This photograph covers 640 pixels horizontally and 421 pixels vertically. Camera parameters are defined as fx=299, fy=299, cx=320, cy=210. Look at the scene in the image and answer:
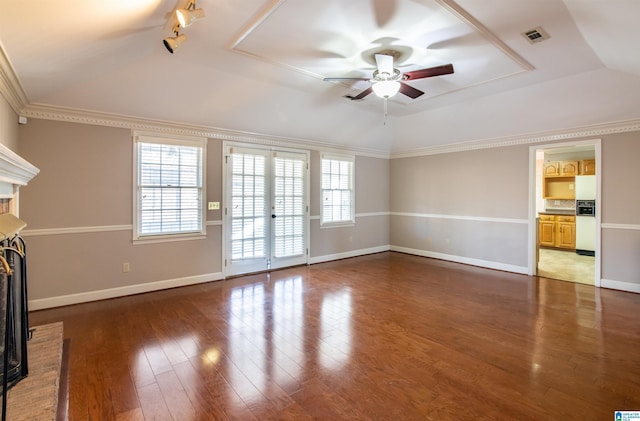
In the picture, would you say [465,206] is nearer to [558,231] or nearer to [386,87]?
[558,231]

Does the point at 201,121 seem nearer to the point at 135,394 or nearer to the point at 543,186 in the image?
the point at 135,394

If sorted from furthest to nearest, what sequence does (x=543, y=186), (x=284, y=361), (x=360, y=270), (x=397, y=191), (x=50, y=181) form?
1. (x=543, y=186)
2. (x=397, y=191)
3. (x=360, y=270)
4. (x=50, y=181)
5. (x=284, y=361)

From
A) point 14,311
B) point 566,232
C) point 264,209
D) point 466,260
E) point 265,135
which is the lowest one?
point 466,260

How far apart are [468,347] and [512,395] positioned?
27.4 inches

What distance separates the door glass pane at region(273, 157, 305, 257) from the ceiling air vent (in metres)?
3.91

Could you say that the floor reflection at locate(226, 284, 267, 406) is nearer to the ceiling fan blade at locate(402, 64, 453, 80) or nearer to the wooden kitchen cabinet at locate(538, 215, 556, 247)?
the ceiling fan blade at locate(402, 64, 453, 80)

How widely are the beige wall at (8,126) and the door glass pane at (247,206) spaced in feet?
8.55

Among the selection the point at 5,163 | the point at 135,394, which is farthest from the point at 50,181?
the point at 135,394

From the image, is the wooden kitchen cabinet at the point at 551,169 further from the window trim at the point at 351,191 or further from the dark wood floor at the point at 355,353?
the window trim at the point at 351,191

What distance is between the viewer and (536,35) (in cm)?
303

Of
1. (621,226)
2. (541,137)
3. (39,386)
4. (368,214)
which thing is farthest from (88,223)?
(621,226)

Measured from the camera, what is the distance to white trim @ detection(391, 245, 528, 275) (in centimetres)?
560

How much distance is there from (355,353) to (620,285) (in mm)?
Result: 4616

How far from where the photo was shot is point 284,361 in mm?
2594
